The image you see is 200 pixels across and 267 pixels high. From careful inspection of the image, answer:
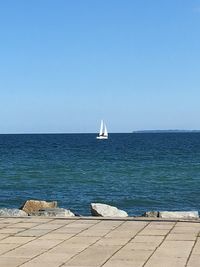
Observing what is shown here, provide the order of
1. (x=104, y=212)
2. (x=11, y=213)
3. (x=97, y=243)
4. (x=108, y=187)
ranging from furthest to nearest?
(x=108, y=187)
(x=104, y=212)
(x=11, y=213)
(x=97, y=243)

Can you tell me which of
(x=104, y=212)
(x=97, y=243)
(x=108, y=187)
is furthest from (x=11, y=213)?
(x=108, y=187)

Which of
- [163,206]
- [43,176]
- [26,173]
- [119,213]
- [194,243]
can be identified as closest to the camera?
[194,243]

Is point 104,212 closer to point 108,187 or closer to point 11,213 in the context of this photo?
point 11,213

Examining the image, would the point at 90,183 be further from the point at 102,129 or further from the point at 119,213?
the point at 102,129

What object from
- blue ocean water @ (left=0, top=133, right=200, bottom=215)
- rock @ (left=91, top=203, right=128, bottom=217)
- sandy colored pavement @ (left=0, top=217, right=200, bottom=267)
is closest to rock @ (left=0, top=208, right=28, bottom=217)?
sandy colored pavement @ (left=0, top=217, right=200, bottom=267)

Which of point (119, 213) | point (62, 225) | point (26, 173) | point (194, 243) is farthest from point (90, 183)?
point (194, 243)

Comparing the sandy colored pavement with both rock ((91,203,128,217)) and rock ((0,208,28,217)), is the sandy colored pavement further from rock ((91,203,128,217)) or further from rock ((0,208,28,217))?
rock ((91,203,128,217))

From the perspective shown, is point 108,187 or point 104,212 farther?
point 108,187

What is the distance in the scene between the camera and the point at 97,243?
26.2 ft

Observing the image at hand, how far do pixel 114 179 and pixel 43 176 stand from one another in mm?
4423

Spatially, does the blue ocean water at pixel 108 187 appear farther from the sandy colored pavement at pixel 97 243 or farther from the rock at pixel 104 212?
the sandy colored pavement at pixel 97 243

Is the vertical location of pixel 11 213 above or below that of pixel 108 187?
above

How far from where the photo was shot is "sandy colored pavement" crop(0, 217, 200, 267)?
6859 mm

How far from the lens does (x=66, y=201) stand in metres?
21.4
